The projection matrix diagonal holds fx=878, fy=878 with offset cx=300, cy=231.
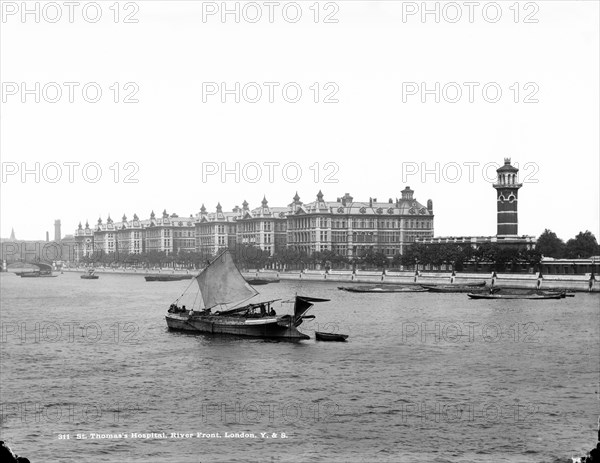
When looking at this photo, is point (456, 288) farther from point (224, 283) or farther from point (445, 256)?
point (224, 283)

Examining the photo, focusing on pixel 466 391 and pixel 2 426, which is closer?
pixel 2 426

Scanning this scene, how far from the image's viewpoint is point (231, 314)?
6588 cm

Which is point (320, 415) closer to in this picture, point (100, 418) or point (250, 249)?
point (100, 418)

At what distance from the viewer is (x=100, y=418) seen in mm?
34656

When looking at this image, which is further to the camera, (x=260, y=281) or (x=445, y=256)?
(x=260, y=281)

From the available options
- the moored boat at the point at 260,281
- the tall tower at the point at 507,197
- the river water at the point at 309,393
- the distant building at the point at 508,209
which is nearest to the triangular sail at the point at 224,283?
the river water at the point at 309,393

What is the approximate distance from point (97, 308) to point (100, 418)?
186 feet

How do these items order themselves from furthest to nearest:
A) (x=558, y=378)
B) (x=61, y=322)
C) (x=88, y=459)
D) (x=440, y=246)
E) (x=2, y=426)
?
(x=440, y=246)
(x=61, y=322)
(x=558, y=378)
(x=2, y=426)
(x=88, y=459)

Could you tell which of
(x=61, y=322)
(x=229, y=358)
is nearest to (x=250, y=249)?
(x=61, y=322)

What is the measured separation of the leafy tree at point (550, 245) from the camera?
14200 centimetres

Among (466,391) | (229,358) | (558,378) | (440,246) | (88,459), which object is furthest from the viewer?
(440,246)

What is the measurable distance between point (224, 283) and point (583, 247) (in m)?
85.0

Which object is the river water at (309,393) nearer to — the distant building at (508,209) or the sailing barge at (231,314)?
the sailing barge at (231,314)

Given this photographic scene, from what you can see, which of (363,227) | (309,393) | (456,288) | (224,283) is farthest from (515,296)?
(363,227)
